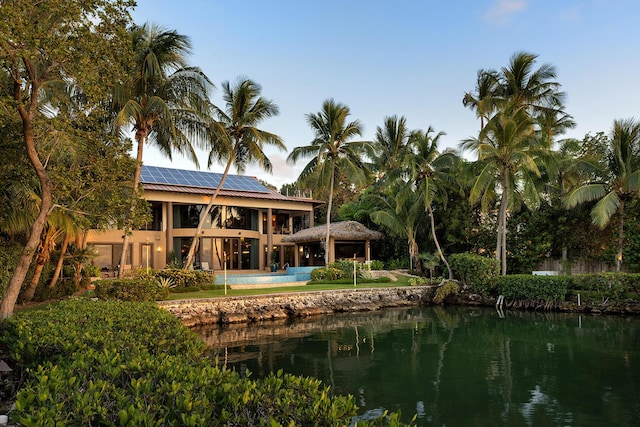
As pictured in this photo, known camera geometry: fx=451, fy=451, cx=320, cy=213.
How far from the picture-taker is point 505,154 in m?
21.0

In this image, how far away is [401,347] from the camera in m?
12.1

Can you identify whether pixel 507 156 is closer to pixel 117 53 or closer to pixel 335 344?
pixel 335 344

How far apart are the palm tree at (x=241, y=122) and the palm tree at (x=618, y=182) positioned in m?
14.7

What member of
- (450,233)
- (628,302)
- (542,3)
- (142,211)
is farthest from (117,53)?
(450,233)

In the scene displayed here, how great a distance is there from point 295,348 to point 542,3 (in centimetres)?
1289

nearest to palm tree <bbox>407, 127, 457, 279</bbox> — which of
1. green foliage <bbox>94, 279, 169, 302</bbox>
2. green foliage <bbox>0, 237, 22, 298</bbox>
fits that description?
green foliage <bbox>94, 279, 169, 302</bbox>

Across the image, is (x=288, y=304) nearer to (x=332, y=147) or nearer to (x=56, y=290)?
(x=56, y=290)

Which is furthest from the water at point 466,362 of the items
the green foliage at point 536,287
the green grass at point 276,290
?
the green grass at point 276,290

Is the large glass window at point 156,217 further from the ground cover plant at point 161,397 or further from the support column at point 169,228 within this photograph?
the ground cover plant at point 161,397

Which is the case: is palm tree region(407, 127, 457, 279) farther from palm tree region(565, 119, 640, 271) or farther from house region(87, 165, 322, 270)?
house region(87, 165, 322, 270)

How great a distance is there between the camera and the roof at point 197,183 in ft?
85.2

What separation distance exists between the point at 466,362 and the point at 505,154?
13431 mm

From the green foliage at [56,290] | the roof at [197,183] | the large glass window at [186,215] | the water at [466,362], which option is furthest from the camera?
the large glass window at [186,215]

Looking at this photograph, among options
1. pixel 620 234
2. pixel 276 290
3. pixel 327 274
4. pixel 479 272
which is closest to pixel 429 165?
pixel 479 272
